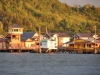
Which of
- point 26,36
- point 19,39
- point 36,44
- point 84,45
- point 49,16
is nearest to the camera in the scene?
point 84,45

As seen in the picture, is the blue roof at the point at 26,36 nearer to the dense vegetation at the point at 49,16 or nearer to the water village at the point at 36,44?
the water village at the point at 36,44

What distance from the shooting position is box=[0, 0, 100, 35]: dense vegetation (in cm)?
14050

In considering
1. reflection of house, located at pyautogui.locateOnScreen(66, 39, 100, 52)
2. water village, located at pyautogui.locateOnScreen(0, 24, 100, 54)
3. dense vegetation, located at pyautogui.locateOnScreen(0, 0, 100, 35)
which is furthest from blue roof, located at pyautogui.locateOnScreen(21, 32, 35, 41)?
dense vegetation, located at pyautogui.locateOnScreen(0, 0, 100, 35)

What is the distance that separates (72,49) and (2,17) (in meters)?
55.2

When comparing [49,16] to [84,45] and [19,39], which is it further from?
[84,45]

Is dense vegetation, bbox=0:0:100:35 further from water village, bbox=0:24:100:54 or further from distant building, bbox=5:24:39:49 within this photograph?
water village, bbox=0:24:100:54

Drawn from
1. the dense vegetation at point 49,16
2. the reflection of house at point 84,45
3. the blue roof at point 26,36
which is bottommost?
the reflection of house at point 84,45

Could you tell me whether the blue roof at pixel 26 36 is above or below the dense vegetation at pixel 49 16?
below

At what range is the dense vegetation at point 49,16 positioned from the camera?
461 ft

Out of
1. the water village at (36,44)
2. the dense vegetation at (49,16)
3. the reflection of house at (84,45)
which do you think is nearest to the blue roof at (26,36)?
the water village at (36,44)

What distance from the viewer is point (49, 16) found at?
155 meters

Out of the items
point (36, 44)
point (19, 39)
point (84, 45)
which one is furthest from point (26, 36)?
point (84, 45)

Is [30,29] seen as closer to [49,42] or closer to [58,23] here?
[58,23]

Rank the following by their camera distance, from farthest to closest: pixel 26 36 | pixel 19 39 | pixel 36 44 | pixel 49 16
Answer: pixel 49 16
pixel 26 36
pixel 36 44
pixel 19 39
